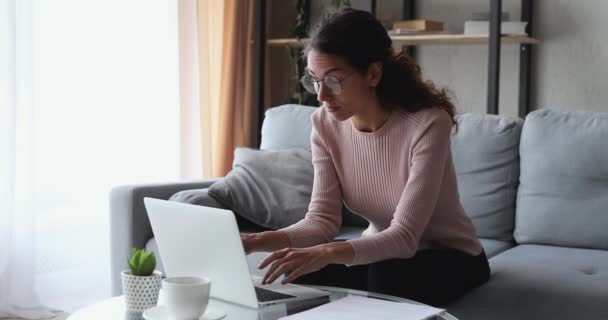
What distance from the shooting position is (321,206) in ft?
5.92

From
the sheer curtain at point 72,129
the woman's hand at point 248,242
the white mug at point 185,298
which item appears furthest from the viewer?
the sheer curtain at point 72,129

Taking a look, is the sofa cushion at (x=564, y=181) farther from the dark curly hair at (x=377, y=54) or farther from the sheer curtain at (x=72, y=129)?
the sheer curtain at (x=72, y=129)

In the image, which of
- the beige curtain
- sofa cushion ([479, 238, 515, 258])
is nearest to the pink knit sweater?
sofa cushion ([479, 238, 515, 258])

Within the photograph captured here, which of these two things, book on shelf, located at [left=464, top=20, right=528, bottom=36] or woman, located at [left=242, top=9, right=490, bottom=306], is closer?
woman, located at [left=242, top=9, right=490, bottom=306]

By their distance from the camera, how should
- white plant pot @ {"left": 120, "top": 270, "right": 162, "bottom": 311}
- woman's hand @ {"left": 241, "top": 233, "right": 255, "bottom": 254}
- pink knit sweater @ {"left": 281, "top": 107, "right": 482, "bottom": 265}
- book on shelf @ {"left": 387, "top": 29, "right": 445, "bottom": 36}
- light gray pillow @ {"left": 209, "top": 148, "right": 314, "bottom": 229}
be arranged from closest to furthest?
white plant pot @ {"left": 120, "top": 270, "right": 162, "bottom": 311} → woman's hand @ {"left": 241, "top": 233, "right": 255, "bottom": 254} → pink knit sweater @ {"left": 281, "top": 107, "right": 482, "bottom": 265} → light gray pillow @ {"left": 209, "top": 148, "right": 314, "bottom": 229} → book on shelf @ {"left": 387, "top": 29, "right": 445, "bottom": 36}

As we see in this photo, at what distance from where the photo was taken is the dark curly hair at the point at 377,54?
5.51 feet

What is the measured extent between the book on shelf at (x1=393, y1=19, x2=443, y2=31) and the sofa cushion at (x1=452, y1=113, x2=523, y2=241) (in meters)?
0.82

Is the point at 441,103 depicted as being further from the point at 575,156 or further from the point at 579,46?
the point at 579,46

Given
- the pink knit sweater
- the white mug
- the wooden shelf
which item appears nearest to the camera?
the white mug

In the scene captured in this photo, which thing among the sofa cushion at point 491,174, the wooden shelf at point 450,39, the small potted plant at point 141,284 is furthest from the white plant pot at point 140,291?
the wooden shelf at point 450,39

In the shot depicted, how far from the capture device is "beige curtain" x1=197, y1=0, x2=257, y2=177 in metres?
3.35

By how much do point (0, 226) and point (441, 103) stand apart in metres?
1.56

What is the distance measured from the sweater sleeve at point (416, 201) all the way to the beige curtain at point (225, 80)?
1.76 m

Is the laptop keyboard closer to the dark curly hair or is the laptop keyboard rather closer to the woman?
the woman
